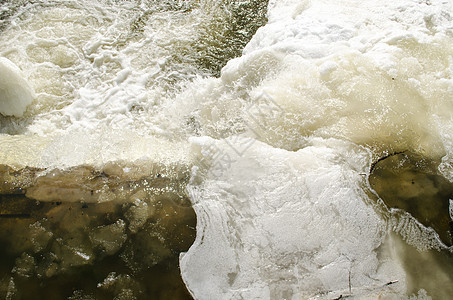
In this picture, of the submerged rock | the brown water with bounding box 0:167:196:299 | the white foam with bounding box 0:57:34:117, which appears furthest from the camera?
the white foam with bounding box 0:57:34:117

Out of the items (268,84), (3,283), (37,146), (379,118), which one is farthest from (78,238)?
(379,118)

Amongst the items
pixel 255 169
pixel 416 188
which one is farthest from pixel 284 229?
pixel 416 188

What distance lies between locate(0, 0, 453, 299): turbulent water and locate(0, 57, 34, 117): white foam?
0.06 ft

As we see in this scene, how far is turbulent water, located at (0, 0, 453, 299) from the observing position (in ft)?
7.88

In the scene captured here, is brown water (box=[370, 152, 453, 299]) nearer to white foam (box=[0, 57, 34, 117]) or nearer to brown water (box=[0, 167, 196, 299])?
brown water (box=[0, 167, 196, 299])

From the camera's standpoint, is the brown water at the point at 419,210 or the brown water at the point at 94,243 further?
the brown water at the point at 94,243

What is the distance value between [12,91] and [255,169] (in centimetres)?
381

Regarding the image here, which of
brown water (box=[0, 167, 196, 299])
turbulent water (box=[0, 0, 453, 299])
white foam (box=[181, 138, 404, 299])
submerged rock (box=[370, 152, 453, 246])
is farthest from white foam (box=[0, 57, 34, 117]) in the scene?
submerged rock (box=[370, 152, 453, 246])

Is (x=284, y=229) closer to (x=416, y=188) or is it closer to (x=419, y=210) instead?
(x=419, y=210)

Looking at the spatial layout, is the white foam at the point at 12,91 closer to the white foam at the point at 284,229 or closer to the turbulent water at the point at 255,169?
the turbulent water at the point at 255,169

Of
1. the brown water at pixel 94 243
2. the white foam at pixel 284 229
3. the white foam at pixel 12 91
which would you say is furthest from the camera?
the white foam at pixel 12 91

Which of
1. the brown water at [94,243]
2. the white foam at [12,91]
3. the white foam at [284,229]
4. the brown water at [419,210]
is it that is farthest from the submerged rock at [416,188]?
the white foam at [12,91]

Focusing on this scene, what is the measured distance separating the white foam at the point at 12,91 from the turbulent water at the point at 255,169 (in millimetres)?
18

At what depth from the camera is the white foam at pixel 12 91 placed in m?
4.05
